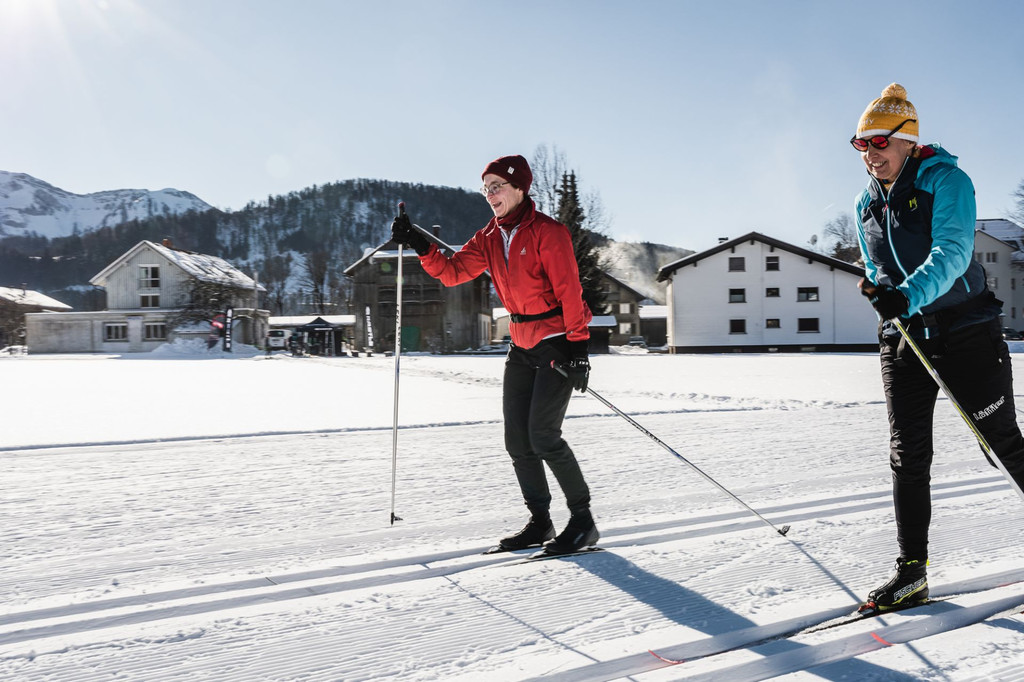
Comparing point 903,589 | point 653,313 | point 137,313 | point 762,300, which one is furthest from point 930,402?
point 653,313

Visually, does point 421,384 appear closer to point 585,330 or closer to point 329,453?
point 329,453

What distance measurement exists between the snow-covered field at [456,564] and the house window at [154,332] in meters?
37.7

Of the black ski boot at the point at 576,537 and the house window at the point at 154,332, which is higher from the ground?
the house window at the point at 154,332

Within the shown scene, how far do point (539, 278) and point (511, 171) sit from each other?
48cm

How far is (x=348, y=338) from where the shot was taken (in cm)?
5978

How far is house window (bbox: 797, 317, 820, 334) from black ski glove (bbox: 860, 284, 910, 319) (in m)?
39.4

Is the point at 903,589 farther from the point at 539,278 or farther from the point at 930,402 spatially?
the point at 539,278

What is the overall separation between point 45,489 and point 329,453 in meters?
1.82

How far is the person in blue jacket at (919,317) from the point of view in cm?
218

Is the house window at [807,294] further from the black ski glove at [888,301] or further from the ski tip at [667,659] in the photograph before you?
the ski tip at [667,659]

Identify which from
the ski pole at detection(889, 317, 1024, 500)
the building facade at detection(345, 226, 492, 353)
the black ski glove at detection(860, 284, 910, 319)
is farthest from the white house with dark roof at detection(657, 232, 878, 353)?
the black ski glove at detection(860, 284, 910, 319)

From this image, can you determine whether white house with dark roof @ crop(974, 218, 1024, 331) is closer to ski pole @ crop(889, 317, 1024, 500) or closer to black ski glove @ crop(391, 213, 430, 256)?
ski pole @ crop(889, 317, 1024, 500)

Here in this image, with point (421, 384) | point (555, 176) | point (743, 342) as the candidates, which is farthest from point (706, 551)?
point (555, 176)

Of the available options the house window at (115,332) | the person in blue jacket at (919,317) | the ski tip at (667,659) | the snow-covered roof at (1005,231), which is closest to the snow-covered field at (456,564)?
the ski tip at (667,659)
